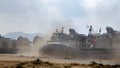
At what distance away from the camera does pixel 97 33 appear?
14100cm

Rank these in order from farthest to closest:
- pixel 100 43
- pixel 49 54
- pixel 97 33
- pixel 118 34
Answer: pixel 97 33 < pixel 100 43 < pixel 118 34 < pixel 49 54

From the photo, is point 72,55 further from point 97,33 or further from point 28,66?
point 97,33

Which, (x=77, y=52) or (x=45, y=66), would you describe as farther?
(x=77, y=52)

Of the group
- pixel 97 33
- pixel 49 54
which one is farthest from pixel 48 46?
pixel 97 33

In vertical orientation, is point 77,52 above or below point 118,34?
below

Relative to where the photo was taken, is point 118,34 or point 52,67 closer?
point 52,67

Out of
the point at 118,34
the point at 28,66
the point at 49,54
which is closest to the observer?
the point at 28,66

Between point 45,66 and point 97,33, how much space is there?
4218 inches

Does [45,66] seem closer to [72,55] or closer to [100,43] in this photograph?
[72,55]

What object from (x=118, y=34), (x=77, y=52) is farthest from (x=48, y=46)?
(x=118, y=34)

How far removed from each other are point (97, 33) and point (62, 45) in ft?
207

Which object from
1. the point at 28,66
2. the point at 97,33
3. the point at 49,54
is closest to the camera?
the point at 28,66

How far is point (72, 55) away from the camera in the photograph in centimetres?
7975

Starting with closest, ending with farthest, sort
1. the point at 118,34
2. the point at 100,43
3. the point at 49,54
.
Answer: the point at 49,54
the point at 118,34
the point at 100,43
